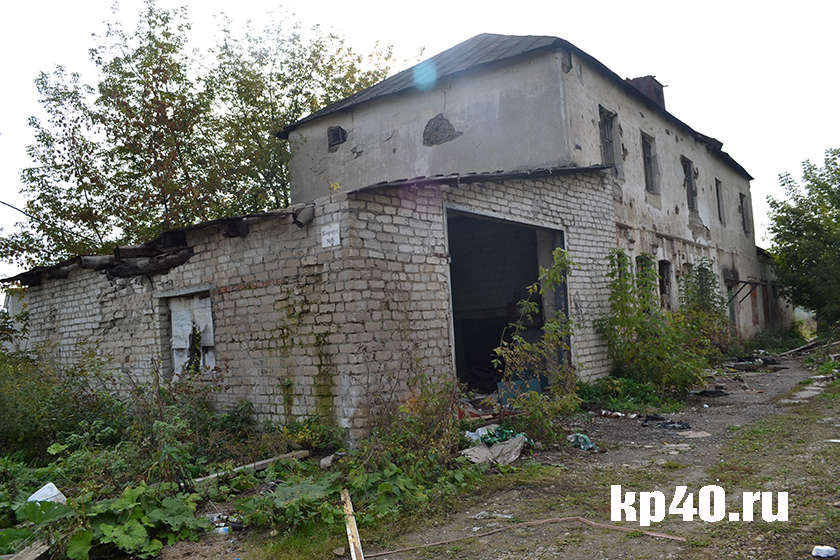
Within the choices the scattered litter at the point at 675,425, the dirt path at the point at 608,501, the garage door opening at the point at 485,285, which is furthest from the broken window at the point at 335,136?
the scattered litter at the point at 675,425

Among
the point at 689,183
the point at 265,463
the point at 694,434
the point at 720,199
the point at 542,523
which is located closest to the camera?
the point at 542,523

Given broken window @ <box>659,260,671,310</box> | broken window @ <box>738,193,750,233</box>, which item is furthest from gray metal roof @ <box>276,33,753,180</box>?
broken window @ <box>738,193,750,233</box>

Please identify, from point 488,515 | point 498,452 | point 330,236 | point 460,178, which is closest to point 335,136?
point 460,178

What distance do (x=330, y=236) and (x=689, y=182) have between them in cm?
1202

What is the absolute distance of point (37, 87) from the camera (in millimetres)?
14203

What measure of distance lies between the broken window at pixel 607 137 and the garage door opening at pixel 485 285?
2160 millimetres

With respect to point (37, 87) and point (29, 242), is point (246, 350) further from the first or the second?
point (37, 87)

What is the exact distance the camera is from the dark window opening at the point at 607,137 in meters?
10.9

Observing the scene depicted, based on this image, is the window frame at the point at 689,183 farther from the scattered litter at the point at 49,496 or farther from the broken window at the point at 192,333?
the scattered litter at the point at 49,496

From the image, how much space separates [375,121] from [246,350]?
679 cm

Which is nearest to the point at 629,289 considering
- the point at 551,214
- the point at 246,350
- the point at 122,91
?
the point at 551,214

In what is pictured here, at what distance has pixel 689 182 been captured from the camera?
1484cm

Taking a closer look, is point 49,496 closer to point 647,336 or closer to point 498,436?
point 498,436

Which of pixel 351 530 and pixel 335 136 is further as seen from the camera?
pixel 335 136
